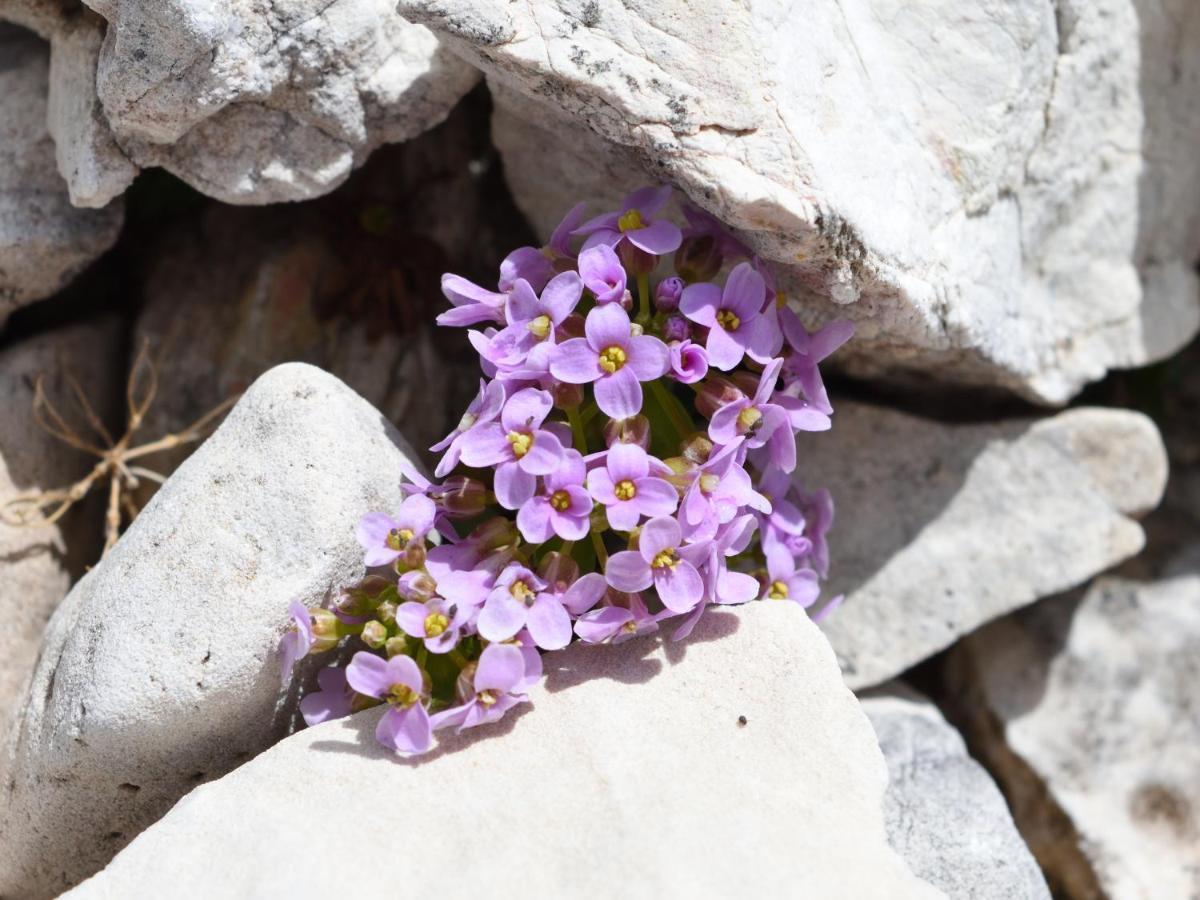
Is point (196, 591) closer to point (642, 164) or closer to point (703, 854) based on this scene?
point (703, 854)

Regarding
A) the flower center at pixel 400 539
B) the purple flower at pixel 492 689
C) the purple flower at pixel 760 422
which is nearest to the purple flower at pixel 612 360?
the purple flower at pixel 760 422

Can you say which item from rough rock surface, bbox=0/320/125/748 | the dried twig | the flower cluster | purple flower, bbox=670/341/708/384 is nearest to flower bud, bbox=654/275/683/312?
the flower cluster

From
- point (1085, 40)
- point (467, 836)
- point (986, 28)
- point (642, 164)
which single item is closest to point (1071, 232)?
point (1085, 40)

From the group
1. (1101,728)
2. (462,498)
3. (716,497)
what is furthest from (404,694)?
(1101,728)

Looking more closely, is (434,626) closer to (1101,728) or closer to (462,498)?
(462,498)

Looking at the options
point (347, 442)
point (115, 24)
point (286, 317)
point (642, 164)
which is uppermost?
point (115, 24)

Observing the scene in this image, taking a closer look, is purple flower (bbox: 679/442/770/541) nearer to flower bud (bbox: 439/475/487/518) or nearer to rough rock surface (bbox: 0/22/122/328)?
flower bud (bbox: 439/475/487/518)

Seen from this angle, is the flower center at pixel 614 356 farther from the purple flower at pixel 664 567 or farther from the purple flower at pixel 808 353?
the purple flower at pixel 808 353
